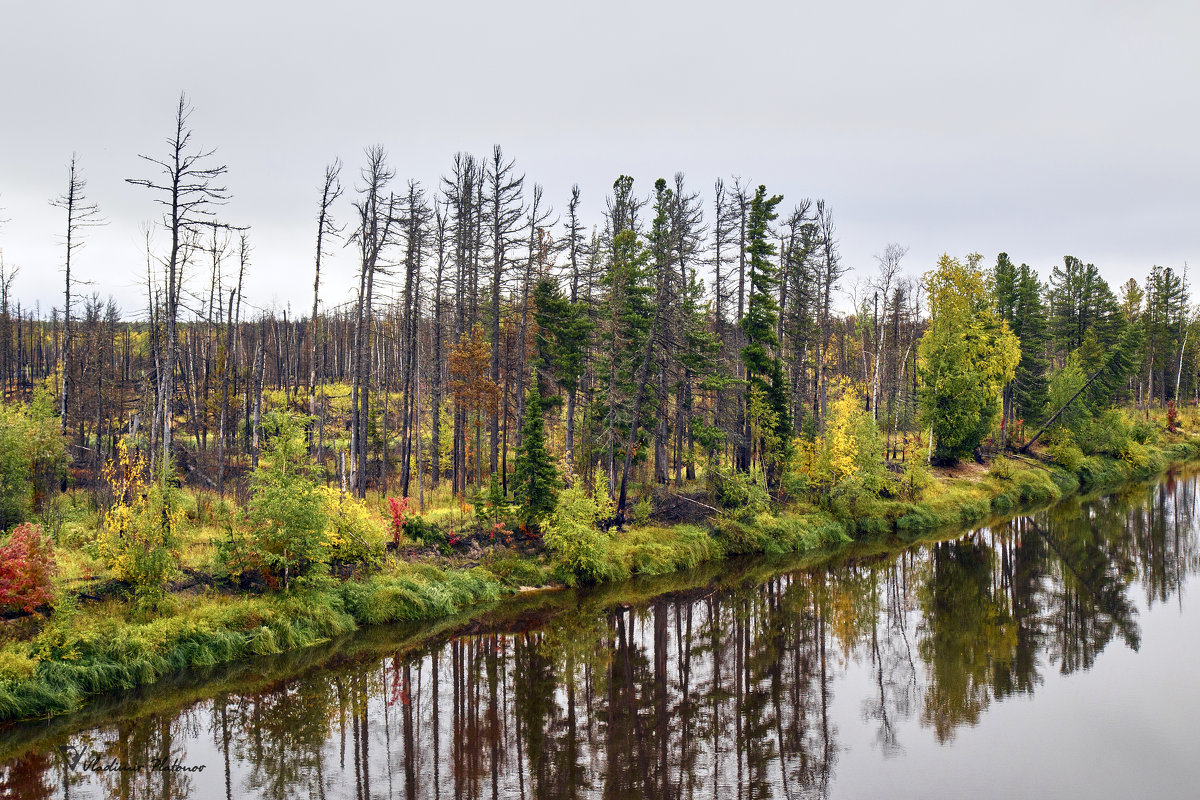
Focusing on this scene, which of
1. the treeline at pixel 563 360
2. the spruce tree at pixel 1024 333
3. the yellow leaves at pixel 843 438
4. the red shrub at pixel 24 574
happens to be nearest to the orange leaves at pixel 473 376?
the treeline at pixel 563 360

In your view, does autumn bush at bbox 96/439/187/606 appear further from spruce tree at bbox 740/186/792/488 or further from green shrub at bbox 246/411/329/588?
spruce tree at bbox 740/186/792/488

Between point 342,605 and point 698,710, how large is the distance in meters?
11.5

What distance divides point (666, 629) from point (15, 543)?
672 inches

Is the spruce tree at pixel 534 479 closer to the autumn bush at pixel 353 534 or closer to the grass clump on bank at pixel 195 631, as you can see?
the grass clump on bank at pixel 195 631

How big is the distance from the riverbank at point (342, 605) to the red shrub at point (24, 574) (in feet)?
Result: 2.00

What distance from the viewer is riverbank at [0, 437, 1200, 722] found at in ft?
52.3

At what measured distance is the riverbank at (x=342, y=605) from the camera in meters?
15.9

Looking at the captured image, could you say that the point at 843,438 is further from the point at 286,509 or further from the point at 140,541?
the point at 140,541

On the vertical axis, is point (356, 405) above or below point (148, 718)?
above

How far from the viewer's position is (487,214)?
107ft

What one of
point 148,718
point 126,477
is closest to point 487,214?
point 126,477

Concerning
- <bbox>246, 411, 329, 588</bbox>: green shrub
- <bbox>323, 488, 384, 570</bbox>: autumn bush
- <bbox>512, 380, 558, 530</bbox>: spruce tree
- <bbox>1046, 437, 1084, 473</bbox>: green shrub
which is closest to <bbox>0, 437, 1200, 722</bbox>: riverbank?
<bbox>323, 488, 384, 570</bbox>: autumn bush

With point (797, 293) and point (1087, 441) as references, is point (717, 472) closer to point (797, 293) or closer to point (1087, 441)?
point (797, 293)

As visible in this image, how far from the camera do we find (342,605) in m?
22.1
